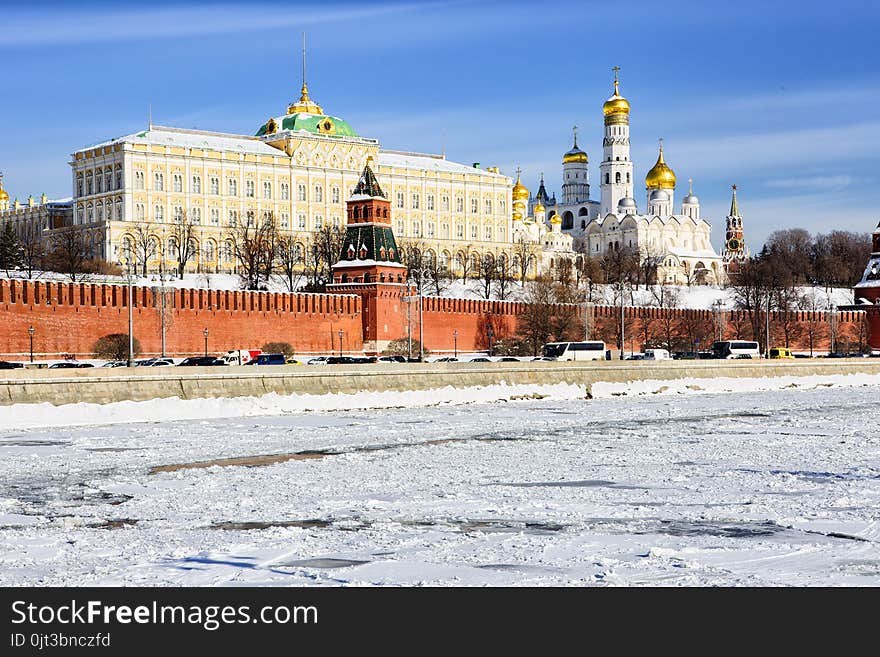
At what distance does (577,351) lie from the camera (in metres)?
48.6

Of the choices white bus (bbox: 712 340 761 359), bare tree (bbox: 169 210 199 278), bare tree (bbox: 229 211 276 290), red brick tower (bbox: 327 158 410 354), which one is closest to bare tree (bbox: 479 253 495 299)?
bare tree (bbox: 229 211 276 290)

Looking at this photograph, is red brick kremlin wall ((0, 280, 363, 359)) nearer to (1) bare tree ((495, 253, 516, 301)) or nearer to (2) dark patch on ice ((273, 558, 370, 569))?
(1) bare tree ((495, 253, 516, 301))

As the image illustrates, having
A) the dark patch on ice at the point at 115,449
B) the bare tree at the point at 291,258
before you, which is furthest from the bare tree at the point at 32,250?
the dark patch on ice at the point at 115,449

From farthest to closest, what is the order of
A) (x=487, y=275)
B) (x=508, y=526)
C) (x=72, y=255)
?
(x=487, y=275) → (x=72, y=255) → (x=508, y=526)

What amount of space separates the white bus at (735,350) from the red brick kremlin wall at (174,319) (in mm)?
14571

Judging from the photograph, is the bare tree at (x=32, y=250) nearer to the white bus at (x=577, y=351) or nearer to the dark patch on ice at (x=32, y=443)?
the white bus at (x=577, y=351)

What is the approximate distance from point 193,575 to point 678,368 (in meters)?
33.0

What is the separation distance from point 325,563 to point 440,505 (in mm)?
3515

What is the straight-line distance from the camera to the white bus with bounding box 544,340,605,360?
158 ft

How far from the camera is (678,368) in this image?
42.6 metres

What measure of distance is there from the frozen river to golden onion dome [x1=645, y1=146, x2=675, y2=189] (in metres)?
101

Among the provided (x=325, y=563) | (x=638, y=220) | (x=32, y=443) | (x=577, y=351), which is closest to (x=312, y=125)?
(x=638, y=220)

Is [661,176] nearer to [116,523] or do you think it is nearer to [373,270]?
[373,270]

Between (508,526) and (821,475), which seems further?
(821,475)
